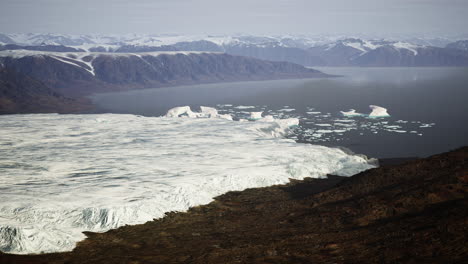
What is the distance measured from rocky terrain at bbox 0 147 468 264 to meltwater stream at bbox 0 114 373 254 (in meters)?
1.36

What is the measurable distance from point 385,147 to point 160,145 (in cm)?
2747

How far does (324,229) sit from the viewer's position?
1723 centimetres

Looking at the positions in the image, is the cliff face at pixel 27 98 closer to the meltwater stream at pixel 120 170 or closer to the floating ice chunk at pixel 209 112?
the floating ice chunk at pixel 209 112

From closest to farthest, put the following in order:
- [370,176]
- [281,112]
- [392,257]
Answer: [392,257]
[370,176]
[281,112]

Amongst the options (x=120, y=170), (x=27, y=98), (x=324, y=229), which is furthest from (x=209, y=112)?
(x=27, y=98)

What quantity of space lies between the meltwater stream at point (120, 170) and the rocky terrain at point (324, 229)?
1359mm

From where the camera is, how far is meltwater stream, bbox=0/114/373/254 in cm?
2012

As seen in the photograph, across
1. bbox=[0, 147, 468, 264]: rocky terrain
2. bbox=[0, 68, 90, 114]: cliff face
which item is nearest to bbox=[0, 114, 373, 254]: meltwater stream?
bbox=[0, 147, 468, 264]: rocky terrain

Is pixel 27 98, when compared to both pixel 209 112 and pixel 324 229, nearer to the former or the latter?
pixel 209 112

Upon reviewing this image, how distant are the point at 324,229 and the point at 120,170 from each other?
695 inches

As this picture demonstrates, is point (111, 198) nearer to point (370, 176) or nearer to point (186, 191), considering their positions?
point (186, 191)

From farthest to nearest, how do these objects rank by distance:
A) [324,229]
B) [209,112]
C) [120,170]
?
[209,112]
[120,170]
[324,229]

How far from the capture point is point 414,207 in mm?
17641

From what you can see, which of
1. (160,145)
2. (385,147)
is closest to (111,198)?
(160,145)
